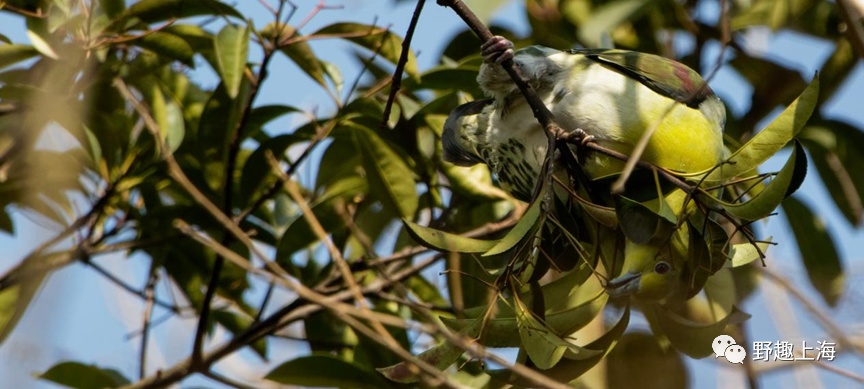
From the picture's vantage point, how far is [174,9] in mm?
1855

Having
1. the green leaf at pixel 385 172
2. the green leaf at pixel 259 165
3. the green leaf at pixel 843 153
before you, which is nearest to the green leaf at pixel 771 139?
the green leaf at pixel 385 172

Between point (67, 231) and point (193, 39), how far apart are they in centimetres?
41

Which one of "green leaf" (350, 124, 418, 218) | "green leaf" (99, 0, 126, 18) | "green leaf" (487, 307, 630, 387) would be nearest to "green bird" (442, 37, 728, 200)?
"green leaf" (350, 124, 418, 218)

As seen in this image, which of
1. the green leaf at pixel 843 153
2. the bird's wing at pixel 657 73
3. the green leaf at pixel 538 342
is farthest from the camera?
the green leaf at pixel 843 153

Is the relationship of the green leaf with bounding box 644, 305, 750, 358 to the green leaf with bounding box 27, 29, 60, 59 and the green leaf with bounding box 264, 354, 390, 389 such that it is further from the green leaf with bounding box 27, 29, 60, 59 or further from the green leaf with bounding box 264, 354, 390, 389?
the green leaf with bounding box 27, 29, 60, 59

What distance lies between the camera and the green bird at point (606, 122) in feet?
4.70

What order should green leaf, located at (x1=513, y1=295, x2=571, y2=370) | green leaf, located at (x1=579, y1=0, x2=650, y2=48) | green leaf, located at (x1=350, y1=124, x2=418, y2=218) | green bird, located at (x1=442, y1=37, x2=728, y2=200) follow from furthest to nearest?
green leaf, located at (x1=579, y1=0, x2=650, y2=48) → green leaf, located at (x1=350, y1=124, x2=418, y2=218) → green bird, located at (x1=442, y1=37, x2=728, y2=200) → green leaf, located at (x1=513, y1=295, x2=571, y2=370)

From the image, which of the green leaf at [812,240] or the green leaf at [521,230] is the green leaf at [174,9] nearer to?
the green leaf at [521,230]

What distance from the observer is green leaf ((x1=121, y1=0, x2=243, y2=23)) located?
1.83m

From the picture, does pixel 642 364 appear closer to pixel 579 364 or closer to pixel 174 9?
pixel 579 364

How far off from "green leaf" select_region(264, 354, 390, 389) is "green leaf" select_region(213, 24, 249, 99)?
49cm

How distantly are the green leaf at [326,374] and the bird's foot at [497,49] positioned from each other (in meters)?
0.63

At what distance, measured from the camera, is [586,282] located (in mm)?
1513

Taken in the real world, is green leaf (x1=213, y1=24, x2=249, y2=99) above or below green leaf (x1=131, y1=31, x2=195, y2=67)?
below
